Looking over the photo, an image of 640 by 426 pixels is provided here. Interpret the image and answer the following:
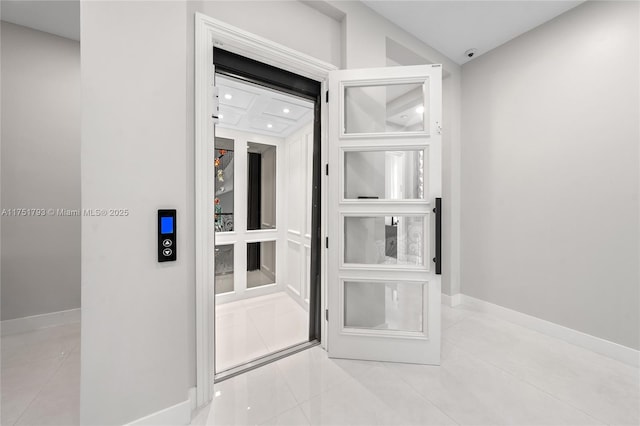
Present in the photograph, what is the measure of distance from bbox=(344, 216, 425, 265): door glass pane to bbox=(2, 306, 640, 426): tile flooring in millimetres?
823

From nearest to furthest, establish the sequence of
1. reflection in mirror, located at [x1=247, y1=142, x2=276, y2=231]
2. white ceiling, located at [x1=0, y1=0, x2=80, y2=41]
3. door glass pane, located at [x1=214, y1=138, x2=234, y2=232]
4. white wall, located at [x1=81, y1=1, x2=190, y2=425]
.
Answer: white wall, located at [x1=81, y1=1, x2=190, y2=425]
white ceiling, located at [x1=0, y1=0, x2=80, y2=41]
door glass pane, located at [x1=214, y1=138, x2=234, y2=232]
reflection in mirror, located at [x1=247, y1=142, x2=276, y2=231]

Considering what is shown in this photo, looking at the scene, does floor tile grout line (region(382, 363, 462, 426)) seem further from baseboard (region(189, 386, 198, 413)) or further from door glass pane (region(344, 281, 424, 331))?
baseboard (region(189, 386, 198, 413))

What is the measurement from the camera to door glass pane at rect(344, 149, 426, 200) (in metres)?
1.91

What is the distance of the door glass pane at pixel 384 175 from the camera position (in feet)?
6.28

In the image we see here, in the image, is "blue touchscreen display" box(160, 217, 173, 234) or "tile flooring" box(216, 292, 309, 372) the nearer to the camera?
"blue touchscreen display" box(160, 217, 173, 234)

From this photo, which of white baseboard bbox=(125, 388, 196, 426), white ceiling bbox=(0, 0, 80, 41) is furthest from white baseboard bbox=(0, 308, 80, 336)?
white ceiling bbox=(0, 0, 80, 41)

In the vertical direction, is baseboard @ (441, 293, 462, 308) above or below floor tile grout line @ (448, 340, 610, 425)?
above

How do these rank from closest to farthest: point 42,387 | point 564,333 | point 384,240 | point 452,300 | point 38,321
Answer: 1. point 42,387
2. point 384,240
3. point 564,333
4. point 38,321
5. point 452,300

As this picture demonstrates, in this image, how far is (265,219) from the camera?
3521 millimetres

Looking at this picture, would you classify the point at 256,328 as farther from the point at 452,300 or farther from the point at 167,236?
the point at 452,300

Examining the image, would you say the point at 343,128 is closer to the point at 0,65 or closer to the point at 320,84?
the point at 320,84

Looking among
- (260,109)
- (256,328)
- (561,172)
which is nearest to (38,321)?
(256,328)

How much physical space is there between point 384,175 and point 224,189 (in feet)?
7.43

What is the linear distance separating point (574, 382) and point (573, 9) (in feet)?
10.1
